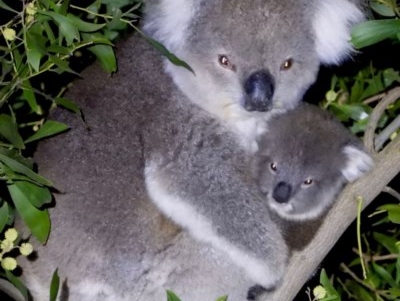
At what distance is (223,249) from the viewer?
12.6 feet

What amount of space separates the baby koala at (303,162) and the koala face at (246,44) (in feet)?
0.68

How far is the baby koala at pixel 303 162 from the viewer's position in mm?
4031

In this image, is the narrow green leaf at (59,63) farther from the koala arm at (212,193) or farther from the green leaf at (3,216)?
the koala arm at (212,193)

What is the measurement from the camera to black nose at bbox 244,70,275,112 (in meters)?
3.72

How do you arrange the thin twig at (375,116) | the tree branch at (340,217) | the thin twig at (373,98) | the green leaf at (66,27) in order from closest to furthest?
the green leaf at (66,27) → the tree branch at (340,217) → the thin twig at (375,116) → the thin twig at (373,98)

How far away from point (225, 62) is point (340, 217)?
0.83 meters

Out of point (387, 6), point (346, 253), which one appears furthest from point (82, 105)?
point (346, 253)

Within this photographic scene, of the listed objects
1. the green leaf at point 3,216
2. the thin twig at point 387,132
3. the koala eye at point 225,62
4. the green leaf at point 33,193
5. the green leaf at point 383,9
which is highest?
the green leaf at point 383,9

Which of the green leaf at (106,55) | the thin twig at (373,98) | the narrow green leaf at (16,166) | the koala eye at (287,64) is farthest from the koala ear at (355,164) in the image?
the narrow green leaf at (16,166)

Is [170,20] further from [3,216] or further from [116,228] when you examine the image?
[3,216]

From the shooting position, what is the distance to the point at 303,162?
411 centimetres

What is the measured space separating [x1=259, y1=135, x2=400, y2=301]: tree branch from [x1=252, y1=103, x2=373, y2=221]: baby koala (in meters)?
0.26

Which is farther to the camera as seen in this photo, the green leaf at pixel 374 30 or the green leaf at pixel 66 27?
the green leaf at pixel 374 30

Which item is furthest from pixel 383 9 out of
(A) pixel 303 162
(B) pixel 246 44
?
(A) pixel 303 162
